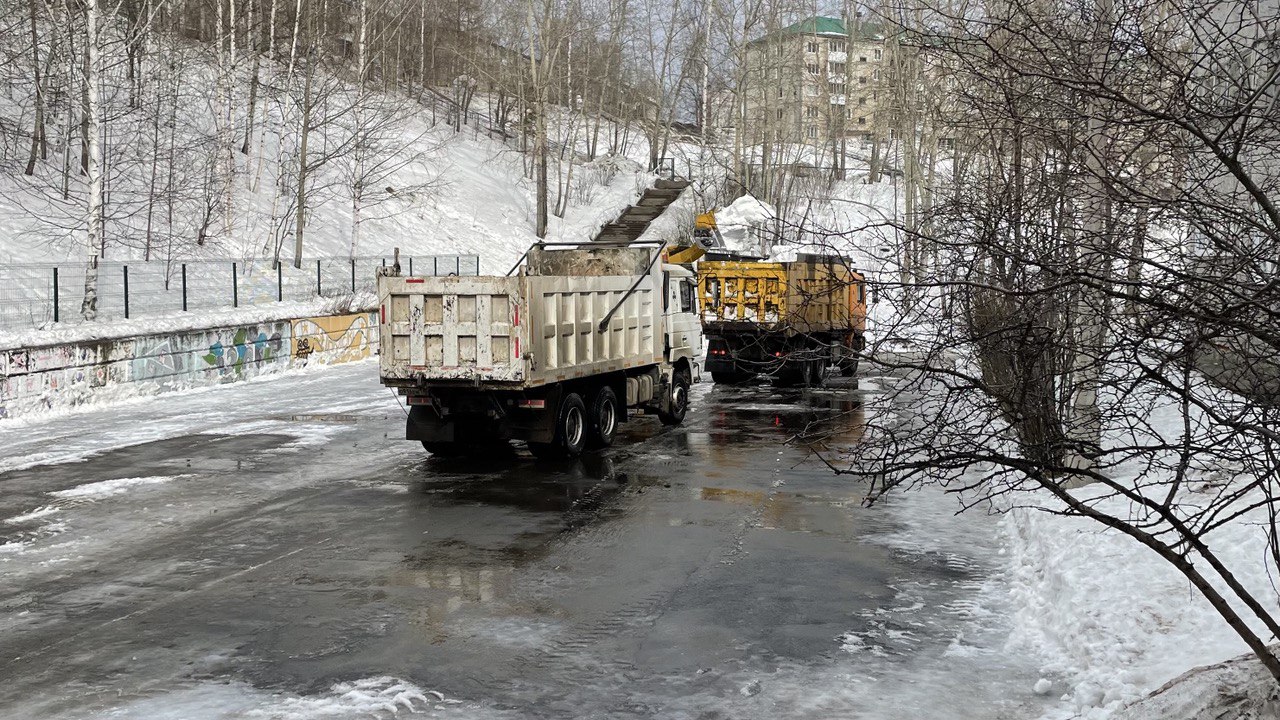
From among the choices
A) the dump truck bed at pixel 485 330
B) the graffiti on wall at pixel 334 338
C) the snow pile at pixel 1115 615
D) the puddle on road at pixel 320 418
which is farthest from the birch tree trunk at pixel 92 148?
the snow pile at pixel 1115 615

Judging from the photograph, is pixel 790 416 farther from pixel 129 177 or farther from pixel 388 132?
pixel 388 132

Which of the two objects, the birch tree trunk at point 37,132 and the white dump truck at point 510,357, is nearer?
the white dump truck at point 510,357

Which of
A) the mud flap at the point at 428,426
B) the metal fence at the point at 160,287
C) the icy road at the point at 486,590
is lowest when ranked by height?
the icy road at the point at 486,590

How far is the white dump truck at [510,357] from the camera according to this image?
1395cm

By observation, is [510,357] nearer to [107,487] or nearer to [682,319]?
[107,487]

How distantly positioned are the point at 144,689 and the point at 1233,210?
6.12 meters

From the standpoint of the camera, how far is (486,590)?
29.3 ft

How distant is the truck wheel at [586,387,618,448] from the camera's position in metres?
15.9

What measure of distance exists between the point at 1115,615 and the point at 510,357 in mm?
8063

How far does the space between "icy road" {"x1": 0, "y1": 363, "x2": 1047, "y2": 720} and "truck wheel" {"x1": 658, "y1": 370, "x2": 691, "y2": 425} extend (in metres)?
3.00

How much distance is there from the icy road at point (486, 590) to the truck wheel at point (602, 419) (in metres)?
0.59

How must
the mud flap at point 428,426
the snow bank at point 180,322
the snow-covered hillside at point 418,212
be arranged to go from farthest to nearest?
the snow-covered hillside at point 418,212 < the snow bank at point 180,322 < the mud flap at point 428,426

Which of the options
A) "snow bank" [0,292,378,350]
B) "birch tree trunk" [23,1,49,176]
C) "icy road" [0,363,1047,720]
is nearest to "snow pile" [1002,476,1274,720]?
"icy road" [0,363,1047,720]

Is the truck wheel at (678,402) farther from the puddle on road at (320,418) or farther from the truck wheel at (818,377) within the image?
the truck wheel at (818,377)
